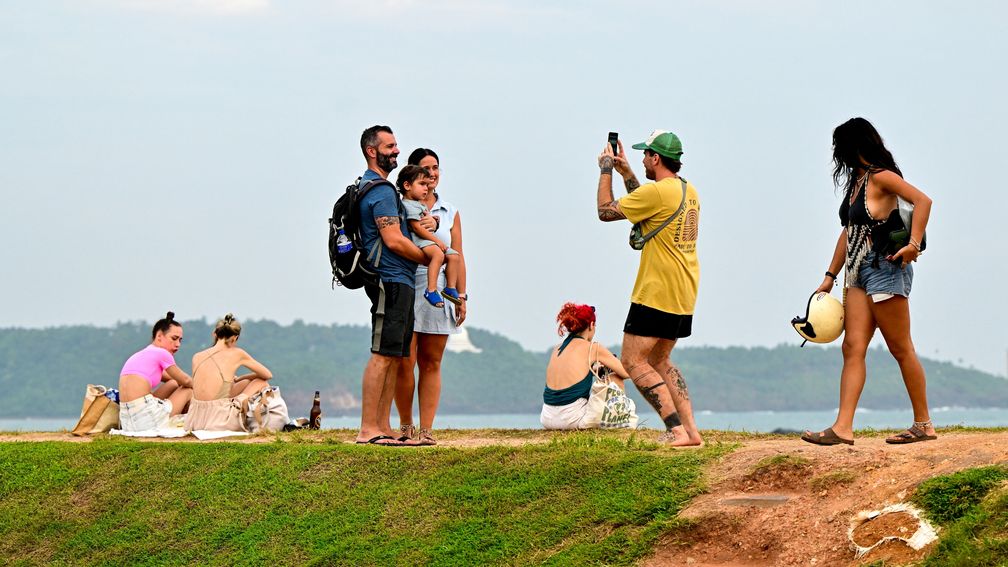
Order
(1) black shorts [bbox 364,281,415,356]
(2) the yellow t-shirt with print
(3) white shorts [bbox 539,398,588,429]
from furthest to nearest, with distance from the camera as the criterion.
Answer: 1. (3) white shorts [bbox 539,398,588,429]
2. (1) black shorts [bbox 364,281,415,356]
3. (2) the yellow t-shirt with print

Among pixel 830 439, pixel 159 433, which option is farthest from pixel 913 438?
pixel 159 433

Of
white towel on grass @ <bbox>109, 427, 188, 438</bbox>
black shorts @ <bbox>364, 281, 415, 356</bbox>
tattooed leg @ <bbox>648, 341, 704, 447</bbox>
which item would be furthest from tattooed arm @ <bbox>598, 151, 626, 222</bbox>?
white towel on grass @ <bbox>109, 427, 188, 438</bbox>

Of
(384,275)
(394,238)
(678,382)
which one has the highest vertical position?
(394,238)

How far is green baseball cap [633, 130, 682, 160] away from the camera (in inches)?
361

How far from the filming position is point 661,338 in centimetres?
903

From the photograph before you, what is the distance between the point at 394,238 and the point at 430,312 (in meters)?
0.83

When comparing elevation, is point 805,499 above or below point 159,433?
below

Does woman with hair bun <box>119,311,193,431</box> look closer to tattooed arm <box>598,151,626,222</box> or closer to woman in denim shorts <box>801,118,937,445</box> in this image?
tattooed arm <box>598,151,626,222</box>

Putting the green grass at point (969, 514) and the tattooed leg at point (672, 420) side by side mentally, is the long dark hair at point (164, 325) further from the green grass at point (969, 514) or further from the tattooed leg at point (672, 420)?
the green grass at point (969, 514)

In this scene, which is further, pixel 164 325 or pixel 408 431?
pixel 164 325

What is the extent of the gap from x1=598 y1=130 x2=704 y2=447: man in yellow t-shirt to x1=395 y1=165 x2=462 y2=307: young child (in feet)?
5.31

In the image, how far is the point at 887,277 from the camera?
324 inches

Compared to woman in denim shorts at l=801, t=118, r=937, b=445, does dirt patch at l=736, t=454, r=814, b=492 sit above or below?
below

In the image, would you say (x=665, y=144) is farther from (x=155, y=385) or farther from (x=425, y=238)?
(x=155, y=385)
